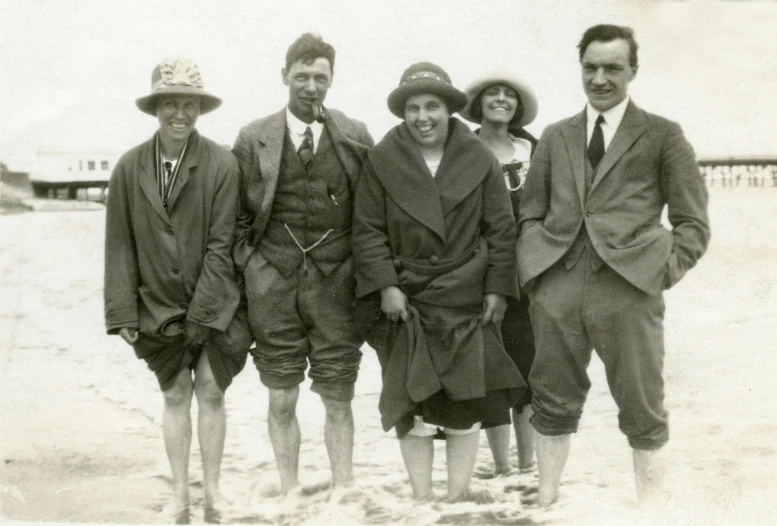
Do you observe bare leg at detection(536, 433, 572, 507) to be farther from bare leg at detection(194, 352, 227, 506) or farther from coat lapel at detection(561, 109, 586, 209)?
bare leg at detection(194, 352, 227, 506)

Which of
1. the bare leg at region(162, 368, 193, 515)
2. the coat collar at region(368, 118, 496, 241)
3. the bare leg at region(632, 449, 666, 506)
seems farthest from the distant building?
the bare leg at region(632, 449, 666, 506)

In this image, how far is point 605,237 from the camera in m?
2.88

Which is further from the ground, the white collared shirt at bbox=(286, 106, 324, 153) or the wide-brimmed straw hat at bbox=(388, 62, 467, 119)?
the wide-brimmed straw hat at bbox=(388, 62, 467, 119)

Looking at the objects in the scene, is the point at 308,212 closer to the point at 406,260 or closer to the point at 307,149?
the point at 307,149

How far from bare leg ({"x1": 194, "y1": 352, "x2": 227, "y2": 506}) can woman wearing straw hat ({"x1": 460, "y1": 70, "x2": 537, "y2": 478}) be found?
52.2 inches

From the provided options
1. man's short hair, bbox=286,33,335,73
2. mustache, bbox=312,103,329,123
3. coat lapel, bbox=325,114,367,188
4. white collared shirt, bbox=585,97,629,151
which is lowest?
coat lapel, bbox=325,114,367,188

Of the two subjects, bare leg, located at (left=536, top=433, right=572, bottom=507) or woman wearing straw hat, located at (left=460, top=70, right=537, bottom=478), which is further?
woman wearing straw hat, located at (left=460, top=70, right=537, bottom=478)

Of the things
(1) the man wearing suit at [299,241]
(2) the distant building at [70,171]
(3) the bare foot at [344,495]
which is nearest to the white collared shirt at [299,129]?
(1) the man wearing suit at [299,241]

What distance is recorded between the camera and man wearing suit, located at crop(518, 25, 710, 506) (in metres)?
2.83

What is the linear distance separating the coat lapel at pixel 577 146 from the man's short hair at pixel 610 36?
0.89 ft

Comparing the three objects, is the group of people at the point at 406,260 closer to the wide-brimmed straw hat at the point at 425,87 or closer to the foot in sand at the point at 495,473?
the wide-brimmed straw hat at the point at 425,87

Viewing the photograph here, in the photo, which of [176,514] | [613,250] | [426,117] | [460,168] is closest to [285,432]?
[176,514]

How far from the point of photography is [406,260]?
3086 millimetres

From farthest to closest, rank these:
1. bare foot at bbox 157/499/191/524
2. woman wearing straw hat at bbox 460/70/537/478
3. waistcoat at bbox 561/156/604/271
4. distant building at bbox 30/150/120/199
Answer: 1. distant building at bbox 30/150/120/199
2. woman wearing straw hat at bbox 460/70/537/478
3. bare foot at bbox 157/499/191/524
4. waistcoat at bbox 561/156/604/271
